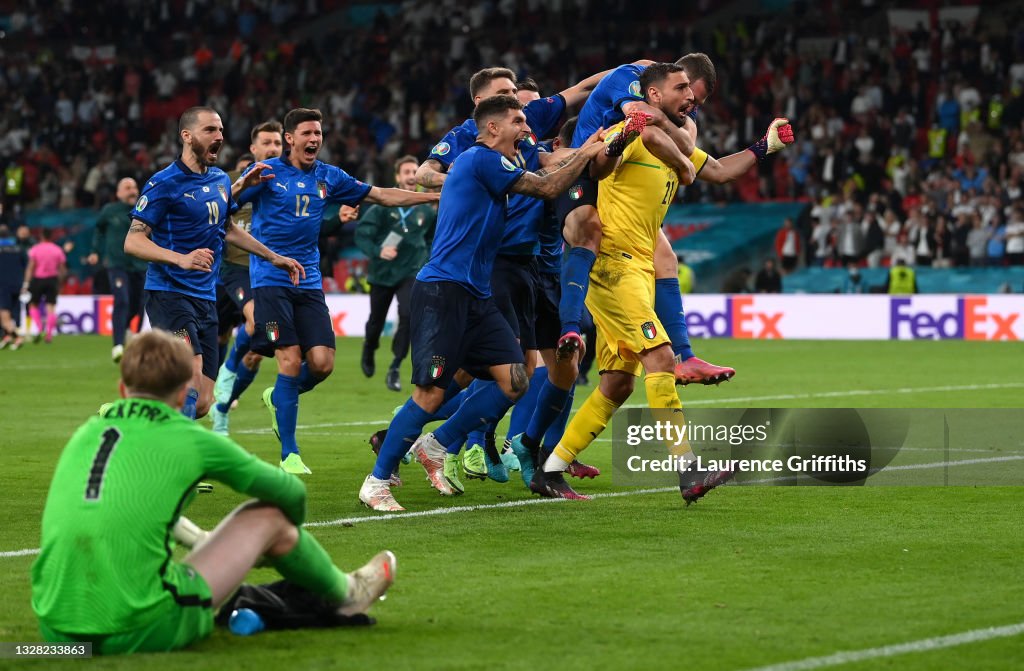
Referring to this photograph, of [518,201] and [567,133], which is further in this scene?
[567,133]

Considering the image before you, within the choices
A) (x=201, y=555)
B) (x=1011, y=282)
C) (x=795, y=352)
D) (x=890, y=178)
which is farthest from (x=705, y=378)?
(x=890, y=178)

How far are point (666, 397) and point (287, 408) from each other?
2.79m

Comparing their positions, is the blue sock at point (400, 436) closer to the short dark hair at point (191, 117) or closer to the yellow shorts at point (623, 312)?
the yellow shorts at point (623, 312)

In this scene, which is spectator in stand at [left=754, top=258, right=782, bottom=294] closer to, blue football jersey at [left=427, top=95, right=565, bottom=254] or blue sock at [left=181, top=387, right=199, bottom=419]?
blue football jersey at [left=427, top=95, right=565, bottom=254]

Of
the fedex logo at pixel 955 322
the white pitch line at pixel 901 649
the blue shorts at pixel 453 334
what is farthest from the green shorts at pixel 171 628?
the fedex logo at pixel 955 322

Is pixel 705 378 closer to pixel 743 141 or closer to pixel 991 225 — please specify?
pixel 991 225

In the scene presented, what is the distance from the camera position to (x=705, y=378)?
8.53 meters

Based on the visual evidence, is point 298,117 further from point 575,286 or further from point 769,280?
point 769,280

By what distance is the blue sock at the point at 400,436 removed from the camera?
852cm

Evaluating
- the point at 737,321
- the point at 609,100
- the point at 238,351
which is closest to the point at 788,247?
the point at 737,321

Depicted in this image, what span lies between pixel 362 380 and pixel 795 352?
6.81 meters

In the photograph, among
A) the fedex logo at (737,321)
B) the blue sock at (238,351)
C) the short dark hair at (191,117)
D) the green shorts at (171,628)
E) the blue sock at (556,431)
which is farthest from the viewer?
the fedex logo at (737,321)

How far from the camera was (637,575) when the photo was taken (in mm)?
6535

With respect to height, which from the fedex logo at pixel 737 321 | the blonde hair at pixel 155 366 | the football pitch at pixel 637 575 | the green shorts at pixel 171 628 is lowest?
the fedex logo at pixel 737 321
